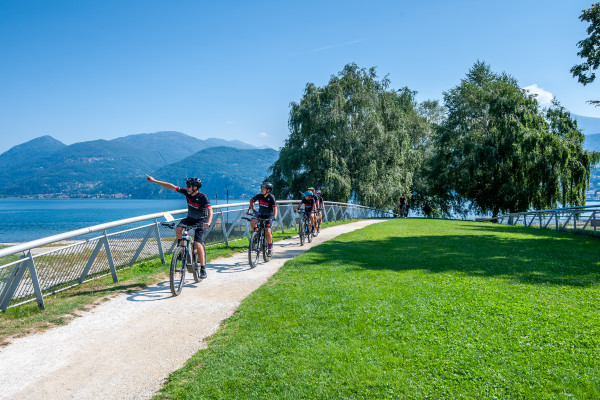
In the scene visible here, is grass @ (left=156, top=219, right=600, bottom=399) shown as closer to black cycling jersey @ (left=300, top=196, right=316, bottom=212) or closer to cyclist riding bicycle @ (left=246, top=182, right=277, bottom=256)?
cyclist riding bicycle @ (left=246, top=182, right=277, bottom=256)

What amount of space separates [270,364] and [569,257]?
30.5ft

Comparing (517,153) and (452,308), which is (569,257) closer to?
(452,308)

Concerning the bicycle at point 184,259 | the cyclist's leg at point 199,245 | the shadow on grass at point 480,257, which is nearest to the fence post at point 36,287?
the bicycle at point 184,259

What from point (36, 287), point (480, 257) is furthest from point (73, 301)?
point (480, 257)

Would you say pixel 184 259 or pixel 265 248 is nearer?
pixel 184 259

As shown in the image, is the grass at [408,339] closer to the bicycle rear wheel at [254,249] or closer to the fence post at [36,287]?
the bicycle rear wheel at [254,249]

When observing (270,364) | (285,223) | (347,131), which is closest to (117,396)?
(270,364)

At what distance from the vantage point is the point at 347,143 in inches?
1320

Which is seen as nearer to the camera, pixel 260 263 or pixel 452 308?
pixel 452 308

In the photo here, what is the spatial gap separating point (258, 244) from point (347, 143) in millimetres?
25099

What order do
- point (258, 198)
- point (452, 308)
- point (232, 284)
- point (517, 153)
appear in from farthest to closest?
1. point (517, 153)
2. point (258, 198)
3. point (232, 284)
4. point (452, 308)

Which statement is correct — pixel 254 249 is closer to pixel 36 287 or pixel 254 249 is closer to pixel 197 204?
pixel 197 204

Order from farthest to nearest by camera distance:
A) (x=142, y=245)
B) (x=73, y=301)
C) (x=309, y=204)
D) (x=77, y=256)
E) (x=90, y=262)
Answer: (x=309, y=204) → (x=142, y=245) → (x=90, y=262) → (x=77, y=256) → (x=73, y=301)

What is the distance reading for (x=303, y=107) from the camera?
32969mm
